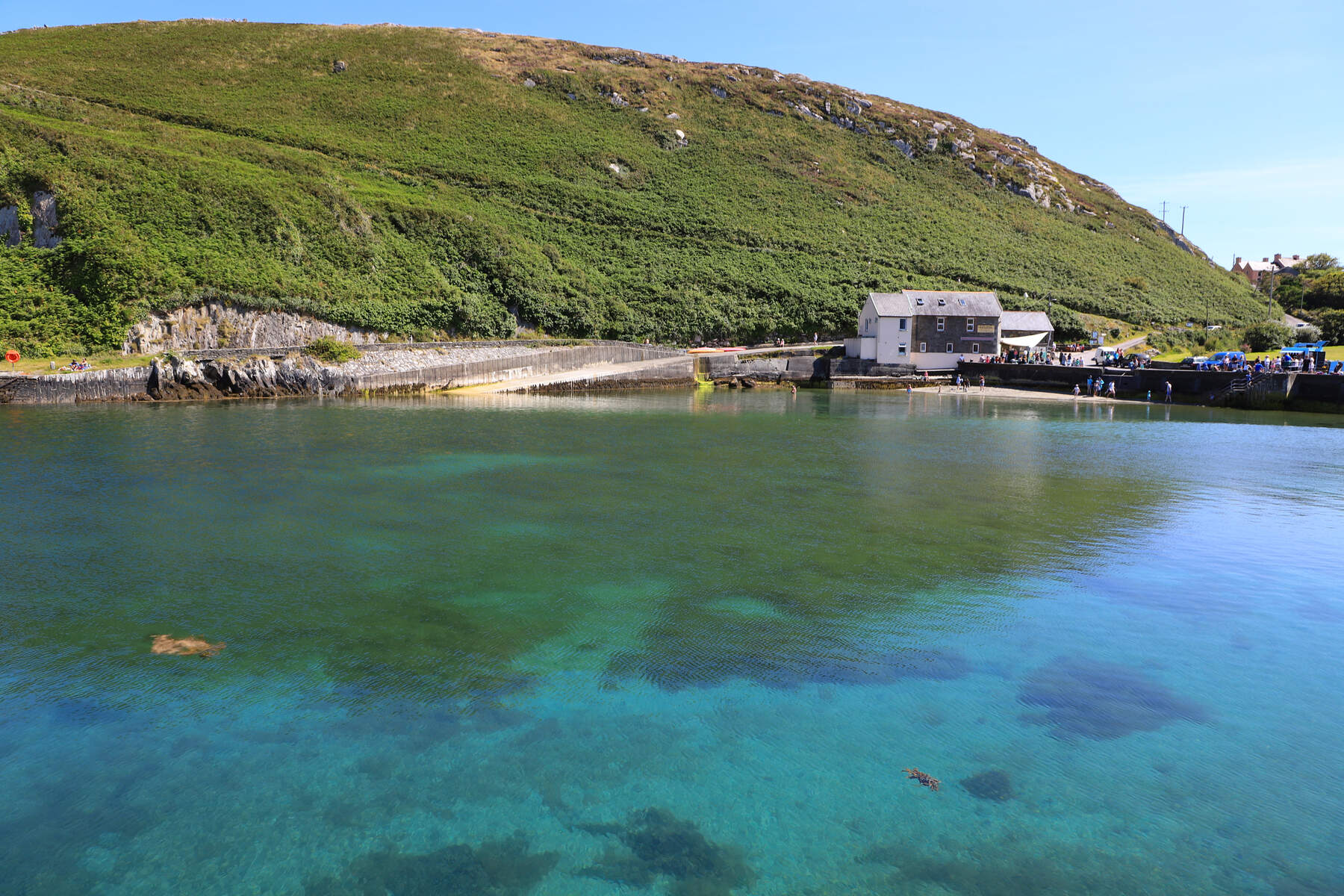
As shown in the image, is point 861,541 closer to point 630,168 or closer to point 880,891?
point 880,891

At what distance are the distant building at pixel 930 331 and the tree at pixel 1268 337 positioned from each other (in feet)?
99.1

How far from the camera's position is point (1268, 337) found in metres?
74.5

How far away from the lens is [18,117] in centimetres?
5059

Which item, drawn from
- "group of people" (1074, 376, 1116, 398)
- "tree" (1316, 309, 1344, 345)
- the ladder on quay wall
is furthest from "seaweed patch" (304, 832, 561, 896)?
"tree" (1316, 309, 1344, 345)

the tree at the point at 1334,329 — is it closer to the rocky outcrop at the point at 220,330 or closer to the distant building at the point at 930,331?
the distant building at the point at 930,331

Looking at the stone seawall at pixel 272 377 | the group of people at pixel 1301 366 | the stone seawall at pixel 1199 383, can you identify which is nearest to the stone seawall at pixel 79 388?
the stone seawall at pixel 272 377

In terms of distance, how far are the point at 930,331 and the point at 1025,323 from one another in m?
13.6

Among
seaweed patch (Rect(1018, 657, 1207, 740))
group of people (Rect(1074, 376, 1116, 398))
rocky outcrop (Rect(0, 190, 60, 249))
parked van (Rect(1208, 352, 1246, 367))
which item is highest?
rocky outcrop (Rect(0, 190, 60, 249))

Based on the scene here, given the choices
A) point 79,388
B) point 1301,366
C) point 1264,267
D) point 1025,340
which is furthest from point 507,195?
point 1264,267

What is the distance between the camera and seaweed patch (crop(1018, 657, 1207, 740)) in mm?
8484

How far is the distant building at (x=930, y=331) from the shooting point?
6369 cm

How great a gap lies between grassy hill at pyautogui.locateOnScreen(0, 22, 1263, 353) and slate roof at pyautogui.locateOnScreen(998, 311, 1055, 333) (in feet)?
20.1

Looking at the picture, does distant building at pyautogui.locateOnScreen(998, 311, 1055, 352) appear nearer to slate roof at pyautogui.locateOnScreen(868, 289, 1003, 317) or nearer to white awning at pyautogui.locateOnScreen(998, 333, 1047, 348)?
white awning at pyautogui.locateOnScreen(998, 333, 1047, 348)

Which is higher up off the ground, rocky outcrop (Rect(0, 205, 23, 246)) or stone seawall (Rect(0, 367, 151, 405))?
rocky outcrop (Rect(0, 205, 23, 246))
